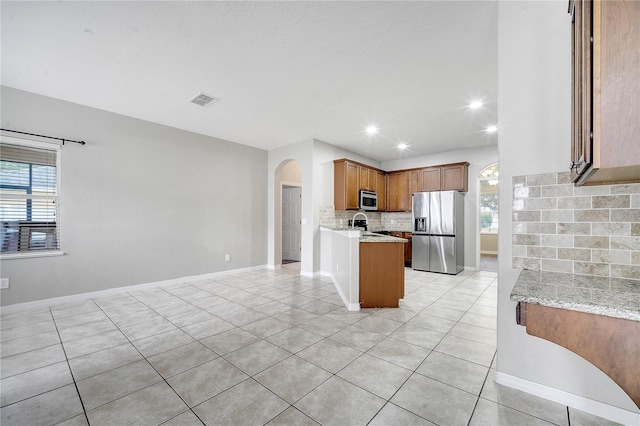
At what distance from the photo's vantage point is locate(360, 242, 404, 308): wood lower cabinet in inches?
135

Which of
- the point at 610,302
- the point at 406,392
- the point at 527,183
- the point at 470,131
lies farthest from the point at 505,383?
the point at 470,131

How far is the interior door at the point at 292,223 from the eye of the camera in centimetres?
742

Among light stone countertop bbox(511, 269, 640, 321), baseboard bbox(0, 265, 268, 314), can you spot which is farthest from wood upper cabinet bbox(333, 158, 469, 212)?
light stone countertop bbox(511, 269, 640, 321)

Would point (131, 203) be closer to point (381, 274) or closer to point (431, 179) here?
point (381, 274)

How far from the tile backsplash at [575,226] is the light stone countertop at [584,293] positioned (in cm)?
12

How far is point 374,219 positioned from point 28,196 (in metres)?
6.30

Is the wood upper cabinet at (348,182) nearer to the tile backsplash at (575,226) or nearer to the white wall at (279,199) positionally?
the white wall at (279,199)

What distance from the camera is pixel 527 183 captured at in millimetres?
1804

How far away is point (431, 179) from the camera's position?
6184 millimetres

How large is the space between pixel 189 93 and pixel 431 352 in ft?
13.0

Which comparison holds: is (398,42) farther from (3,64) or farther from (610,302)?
(3,64)

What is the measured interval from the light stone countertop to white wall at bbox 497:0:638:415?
435 millimetres

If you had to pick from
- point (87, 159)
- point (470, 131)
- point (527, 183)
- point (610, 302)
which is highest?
point (470, 131)

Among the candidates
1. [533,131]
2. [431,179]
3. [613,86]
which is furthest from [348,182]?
[613,86]
